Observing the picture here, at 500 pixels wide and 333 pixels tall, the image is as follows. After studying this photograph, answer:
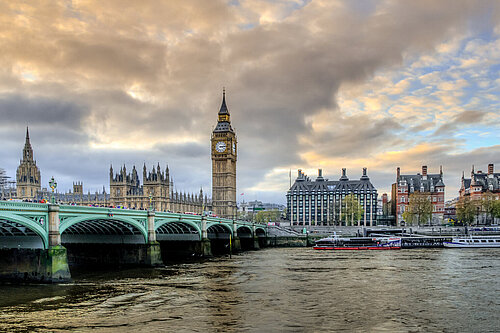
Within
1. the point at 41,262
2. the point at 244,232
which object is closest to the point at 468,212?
the point at 244,232

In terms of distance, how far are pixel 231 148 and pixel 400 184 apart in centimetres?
6223

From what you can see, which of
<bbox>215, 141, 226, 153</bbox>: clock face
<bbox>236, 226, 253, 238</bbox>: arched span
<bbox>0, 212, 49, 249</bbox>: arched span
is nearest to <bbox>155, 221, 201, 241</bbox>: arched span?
<bbox>0, 212, 49, 249</bbox>: arched span

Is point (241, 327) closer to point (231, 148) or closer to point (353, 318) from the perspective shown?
point (353, 318)

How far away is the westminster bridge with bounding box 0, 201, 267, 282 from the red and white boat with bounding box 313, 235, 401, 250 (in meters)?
17.1

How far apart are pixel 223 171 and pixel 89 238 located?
117734mm

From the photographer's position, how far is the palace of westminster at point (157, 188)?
157 meters

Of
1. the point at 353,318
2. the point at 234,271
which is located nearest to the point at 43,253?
the point at 234,271

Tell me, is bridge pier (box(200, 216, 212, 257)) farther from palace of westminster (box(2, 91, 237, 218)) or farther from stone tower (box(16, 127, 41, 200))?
stone tower (box(16, 127, 41, 200))

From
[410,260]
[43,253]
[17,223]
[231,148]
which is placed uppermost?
[231,148]

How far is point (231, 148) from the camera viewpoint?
576ft

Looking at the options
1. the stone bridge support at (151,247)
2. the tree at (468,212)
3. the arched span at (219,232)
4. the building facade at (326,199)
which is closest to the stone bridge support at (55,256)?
the stone bridge support at (151,247)

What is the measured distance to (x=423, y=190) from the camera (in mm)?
142375

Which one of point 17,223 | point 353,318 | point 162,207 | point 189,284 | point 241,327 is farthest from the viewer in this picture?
point 162,207

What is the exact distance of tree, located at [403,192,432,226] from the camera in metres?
126
